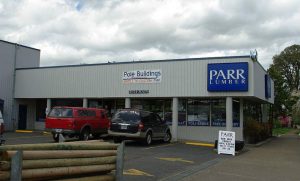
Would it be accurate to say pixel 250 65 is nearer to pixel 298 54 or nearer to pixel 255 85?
pixel 255 85

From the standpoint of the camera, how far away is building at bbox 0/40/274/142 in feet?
77.8

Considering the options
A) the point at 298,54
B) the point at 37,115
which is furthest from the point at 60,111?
the point at 298,54

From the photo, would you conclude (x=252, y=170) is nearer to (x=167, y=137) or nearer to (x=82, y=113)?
(x=167, y=137)

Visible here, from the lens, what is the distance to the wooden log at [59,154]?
6.37 metres

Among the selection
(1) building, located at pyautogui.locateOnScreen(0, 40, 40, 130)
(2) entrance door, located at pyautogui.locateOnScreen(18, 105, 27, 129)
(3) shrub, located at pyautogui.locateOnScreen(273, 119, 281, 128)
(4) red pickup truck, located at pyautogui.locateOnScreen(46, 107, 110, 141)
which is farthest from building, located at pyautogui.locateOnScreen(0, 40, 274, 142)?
(3) shrub, located at pyautogui.locateOnScreen(273, 119, 281, 128)

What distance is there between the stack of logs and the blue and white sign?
52.0 feet

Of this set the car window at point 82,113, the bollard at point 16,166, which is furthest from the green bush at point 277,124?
the bollard at point 16,166

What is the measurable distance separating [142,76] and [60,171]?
19617mm

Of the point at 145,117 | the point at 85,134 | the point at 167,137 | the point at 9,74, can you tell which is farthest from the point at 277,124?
the point at 85,134

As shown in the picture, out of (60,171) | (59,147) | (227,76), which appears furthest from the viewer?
(227,76)

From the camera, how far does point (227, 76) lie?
23.6 metres

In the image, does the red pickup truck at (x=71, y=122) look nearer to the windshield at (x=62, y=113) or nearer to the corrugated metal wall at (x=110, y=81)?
the windshield at (x=62, y=113)

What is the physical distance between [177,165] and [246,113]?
1554 centimetres

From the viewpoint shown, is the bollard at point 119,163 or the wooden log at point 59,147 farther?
the bollard at point 119,163
